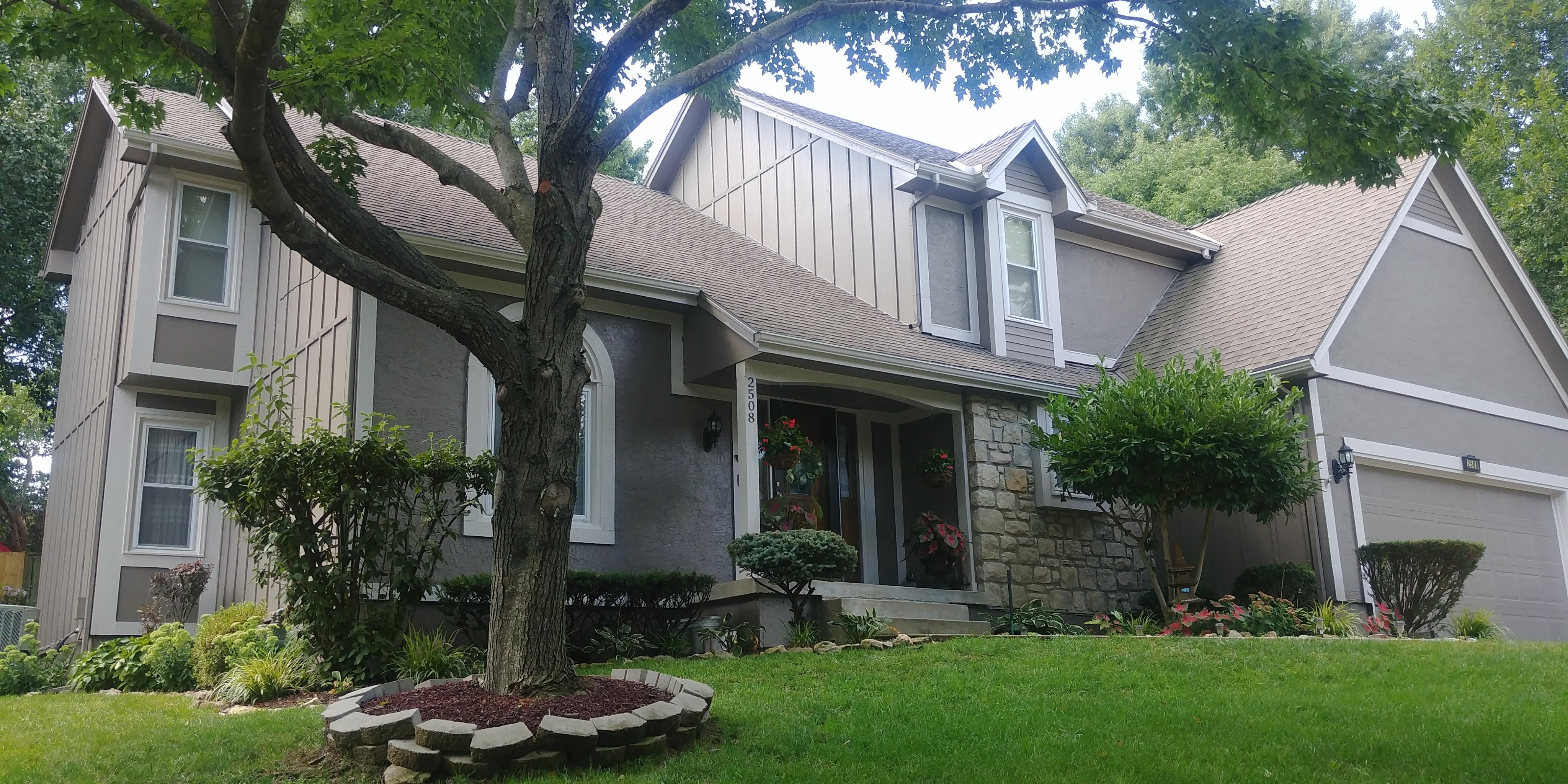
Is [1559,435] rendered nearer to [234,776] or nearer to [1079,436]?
[1079,436]

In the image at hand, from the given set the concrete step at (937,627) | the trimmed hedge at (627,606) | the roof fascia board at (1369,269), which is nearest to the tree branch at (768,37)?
the trimmed hedge at (627,606)

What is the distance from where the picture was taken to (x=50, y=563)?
14.6 m

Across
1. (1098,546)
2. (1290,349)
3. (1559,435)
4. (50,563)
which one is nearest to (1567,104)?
(1559,435)

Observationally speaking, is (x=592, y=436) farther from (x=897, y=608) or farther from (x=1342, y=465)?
(x=1342, y=465)

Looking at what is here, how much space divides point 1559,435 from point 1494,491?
1.93m

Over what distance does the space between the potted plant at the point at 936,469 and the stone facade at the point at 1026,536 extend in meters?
0.27

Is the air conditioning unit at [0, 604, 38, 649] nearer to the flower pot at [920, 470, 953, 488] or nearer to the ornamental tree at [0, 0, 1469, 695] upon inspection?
the ornamental tree at [0, 0, 1469, 695]

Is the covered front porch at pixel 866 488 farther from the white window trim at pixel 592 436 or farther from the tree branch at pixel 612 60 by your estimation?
the tree branch at pixel 612 60

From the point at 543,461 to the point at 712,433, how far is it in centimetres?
557

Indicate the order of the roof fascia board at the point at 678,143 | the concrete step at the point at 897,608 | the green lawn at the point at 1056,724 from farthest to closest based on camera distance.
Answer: the roof fascia board at the point at 678,143, the concrete step at the point at 897,608, the green lawn at the point at 1056,724

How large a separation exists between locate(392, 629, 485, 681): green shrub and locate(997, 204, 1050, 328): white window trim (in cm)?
778

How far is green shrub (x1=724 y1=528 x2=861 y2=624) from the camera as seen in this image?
31.5ft

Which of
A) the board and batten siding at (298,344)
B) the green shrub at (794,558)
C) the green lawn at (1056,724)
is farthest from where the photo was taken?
the board and batten siding at (298,344)

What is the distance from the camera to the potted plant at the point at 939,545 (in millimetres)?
12023
